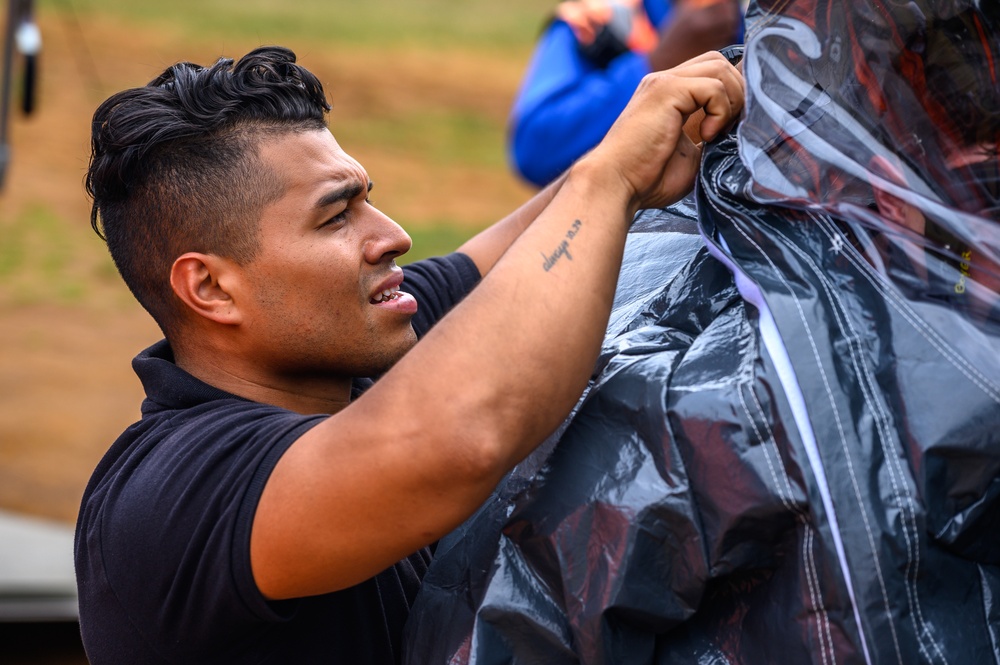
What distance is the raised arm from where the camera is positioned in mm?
1502

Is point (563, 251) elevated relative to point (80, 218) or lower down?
elevated

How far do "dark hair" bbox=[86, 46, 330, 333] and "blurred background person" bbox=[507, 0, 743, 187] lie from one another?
200 cm

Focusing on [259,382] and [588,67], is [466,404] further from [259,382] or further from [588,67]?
[588,67]

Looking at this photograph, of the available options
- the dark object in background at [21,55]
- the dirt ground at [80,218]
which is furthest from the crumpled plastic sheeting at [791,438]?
the dark object in background at [21,55]

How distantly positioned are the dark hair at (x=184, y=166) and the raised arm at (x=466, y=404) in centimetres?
54

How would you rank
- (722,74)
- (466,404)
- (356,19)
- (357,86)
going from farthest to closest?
(356,19) → (357,86) → (722,74) → (466,404)

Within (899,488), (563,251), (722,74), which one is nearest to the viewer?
(899,488)

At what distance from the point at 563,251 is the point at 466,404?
0.85 feet

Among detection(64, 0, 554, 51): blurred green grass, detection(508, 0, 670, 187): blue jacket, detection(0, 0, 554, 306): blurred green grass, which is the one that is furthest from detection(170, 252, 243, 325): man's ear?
detection(64, 0, 554, 51): blurred green grass

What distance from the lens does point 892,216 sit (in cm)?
153

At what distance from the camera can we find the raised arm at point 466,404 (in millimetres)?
1502

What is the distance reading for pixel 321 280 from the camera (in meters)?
1.97

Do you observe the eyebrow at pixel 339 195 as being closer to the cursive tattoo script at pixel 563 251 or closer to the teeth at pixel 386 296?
the teeth at pixel 386 296

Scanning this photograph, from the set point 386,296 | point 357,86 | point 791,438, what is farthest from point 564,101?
point 357,86
